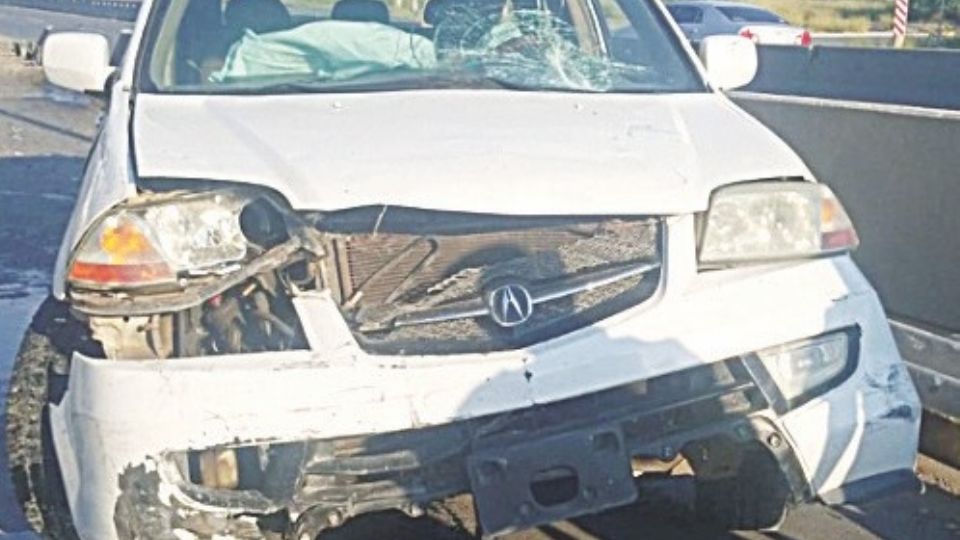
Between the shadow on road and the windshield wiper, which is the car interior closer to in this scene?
the windshield wiper

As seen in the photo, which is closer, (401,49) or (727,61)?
(401,49)

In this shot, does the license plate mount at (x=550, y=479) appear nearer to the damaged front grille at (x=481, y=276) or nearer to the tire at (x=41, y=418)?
the damaged front grille at (x=481, y=276)

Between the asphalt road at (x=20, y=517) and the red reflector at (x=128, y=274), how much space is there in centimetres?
141

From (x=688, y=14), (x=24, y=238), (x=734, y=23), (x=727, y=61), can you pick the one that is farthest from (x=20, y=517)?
(x=688, y=14)

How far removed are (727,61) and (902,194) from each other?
1.14 metres

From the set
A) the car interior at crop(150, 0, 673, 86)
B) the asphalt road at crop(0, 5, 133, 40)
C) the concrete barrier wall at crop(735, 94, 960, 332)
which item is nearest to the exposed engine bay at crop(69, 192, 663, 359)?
the car interior at crop(150, 0, 673, 86)

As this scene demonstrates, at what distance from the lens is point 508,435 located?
3.44 m

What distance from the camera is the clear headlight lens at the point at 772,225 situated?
146 inches

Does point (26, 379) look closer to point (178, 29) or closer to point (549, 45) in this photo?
point (178, 29)

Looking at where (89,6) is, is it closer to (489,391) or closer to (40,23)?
(40,23)

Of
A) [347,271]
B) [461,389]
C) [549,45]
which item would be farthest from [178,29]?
[461,389]

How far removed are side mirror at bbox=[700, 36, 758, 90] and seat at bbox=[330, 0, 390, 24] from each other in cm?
118

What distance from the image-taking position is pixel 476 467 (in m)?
3.37

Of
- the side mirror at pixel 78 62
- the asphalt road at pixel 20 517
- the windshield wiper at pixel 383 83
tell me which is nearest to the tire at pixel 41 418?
the asphalt road at pixel 20 517
